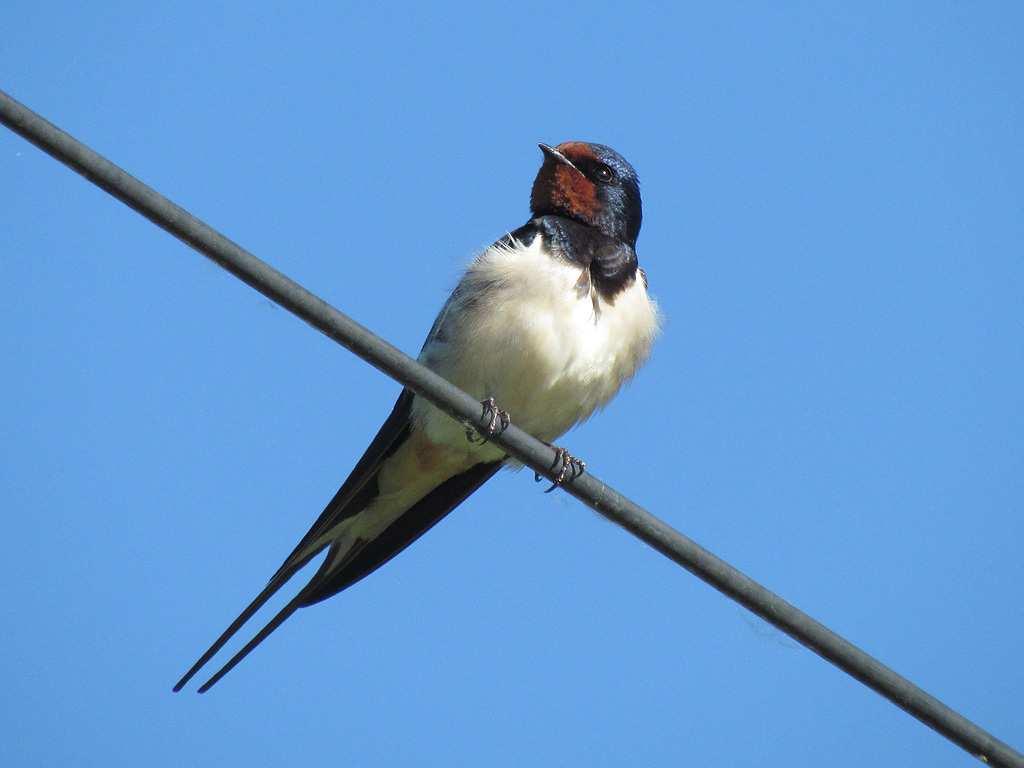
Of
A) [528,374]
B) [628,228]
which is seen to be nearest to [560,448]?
[528,374]

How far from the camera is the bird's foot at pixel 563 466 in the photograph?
276 centimetres

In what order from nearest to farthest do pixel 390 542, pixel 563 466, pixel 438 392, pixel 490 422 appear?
pixel 438 392
pixel 490 422
pixel 563 466
pixel 390 542

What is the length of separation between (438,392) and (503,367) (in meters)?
1.27

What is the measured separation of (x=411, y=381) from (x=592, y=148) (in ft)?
7.09

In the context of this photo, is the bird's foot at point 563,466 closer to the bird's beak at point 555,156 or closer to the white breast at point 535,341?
the white breast at point 535,341

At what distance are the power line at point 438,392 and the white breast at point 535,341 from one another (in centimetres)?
115

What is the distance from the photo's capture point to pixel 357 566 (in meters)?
3.78

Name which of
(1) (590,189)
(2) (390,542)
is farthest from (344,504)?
(1) (590,189)

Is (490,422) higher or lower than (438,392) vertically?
higher

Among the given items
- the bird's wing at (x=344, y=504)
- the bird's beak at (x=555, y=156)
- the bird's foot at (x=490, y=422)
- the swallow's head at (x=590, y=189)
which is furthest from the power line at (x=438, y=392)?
the bird's beak at (x=555, y=156)

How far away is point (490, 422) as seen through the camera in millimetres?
2789

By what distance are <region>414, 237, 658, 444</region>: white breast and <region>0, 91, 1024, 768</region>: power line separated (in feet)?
3.77

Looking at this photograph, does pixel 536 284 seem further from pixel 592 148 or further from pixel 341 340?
pixel 341 340

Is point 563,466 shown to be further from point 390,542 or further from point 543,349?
point 390,542
